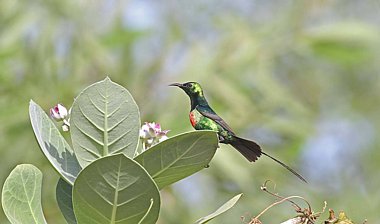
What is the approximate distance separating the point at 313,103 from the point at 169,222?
1.63m

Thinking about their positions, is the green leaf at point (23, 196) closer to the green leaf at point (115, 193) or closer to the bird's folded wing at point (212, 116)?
the green leaf at point (115, 193)

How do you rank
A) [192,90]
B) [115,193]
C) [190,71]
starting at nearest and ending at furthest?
[115,193]
[192,90]
[190,71]

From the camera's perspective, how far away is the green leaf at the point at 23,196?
101 cm

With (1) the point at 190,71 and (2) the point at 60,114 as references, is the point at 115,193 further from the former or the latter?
(1) the point at 190,71

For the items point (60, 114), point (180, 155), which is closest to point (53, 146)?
point (60, 114)

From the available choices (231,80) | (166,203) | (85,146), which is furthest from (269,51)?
(85,146)

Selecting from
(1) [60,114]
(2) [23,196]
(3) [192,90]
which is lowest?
(2) [23,196]

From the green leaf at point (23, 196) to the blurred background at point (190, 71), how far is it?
1.56 metres

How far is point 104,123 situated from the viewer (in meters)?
1.02

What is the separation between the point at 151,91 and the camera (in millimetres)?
3105

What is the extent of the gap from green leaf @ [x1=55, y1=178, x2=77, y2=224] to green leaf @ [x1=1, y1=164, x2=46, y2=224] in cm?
4

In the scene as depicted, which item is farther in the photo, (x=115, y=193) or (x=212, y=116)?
(x=212, y=116)

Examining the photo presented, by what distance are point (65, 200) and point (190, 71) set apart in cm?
206

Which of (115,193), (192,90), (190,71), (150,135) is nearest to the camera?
(115,193)
